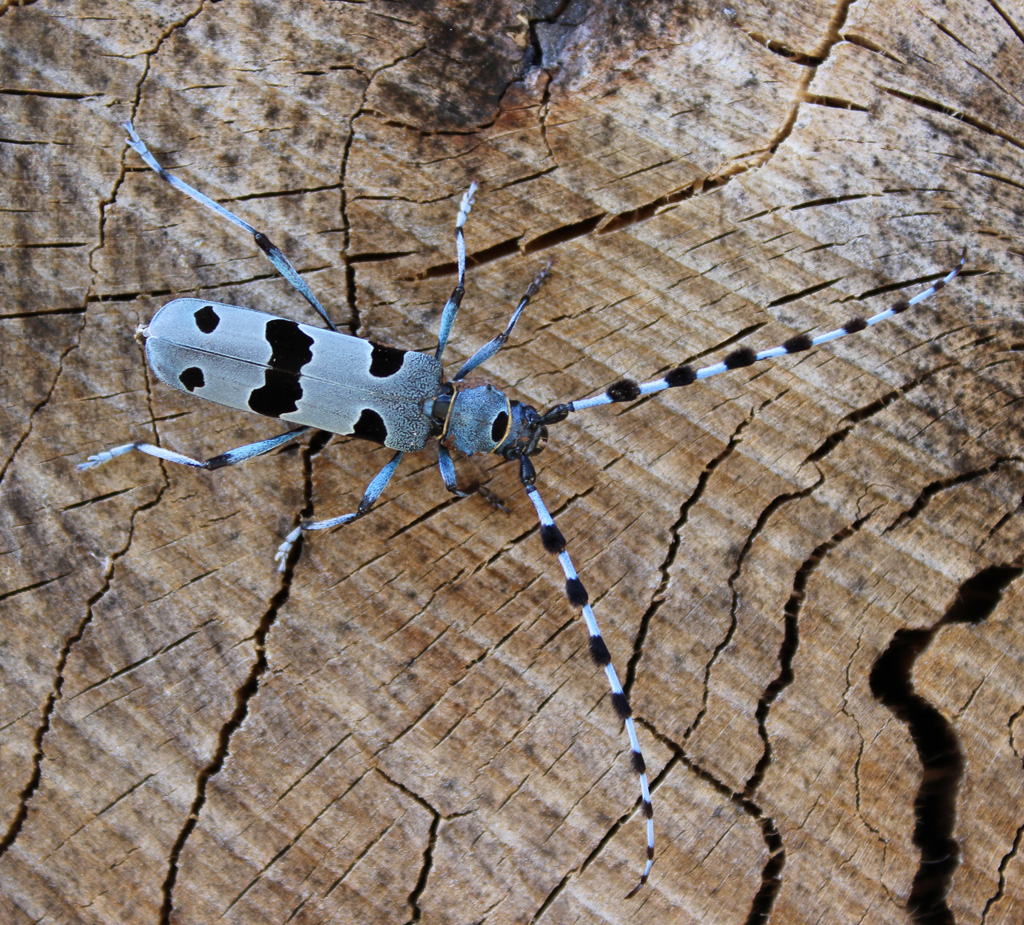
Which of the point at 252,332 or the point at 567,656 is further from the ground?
the point at 252,332

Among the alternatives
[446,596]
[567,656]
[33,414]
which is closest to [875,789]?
[567,656]

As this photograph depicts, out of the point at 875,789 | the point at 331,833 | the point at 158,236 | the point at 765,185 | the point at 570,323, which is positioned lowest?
the point at 331,833

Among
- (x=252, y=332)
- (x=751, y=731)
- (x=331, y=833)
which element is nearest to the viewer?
(x=331, y=833)

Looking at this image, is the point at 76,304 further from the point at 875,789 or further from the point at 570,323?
the point at 875,789

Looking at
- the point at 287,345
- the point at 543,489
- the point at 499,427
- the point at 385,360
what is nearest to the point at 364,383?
the point at 385,360

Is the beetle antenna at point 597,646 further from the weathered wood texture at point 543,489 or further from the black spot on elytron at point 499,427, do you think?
the black spot on elytron at point 499,427

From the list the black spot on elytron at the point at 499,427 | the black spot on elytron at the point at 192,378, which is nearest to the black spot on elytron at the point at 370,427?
the black spot on elytron at the point at 499,427

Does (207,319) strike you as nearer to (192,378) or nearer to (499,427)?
(192,378)
